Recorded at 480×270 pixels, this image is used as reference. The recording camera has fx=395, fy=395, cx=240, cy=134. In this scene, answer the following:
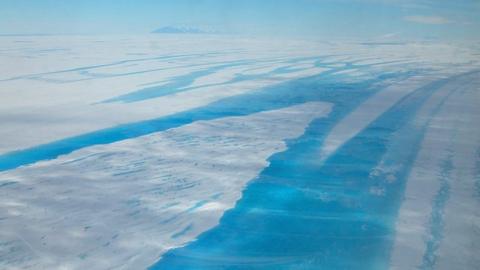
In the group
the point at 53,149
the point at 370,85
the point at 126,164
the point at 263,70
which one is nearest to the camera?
the point at 126,164

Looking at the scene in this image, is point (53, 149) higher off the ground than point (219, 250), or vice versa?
point (53, 149)

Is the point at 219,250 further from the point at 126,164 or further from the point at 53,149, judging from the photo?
the point at 53,149

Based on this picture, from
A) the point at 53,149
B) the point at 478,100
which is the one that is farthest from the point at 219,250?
the point at 478,100

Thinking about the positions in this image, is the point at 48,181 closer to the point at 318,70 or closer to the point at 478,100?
the point at 478,100

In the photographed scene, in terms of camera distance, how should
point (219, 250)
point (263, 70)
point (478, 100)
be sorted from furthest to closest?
point (263, 70) → point (478, 100) → point (219, 250)

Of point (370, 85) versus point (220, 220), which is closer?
point (220, 220)

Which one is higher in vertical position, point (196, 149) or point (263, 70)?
point (263, 70)

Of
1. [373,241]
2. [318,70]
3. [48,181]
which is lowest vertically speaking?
[373,241]

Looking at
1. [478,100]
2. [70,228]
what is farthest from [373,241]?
[478,100]

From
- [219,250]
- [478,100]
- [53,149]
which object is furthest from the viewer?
[478,100]
